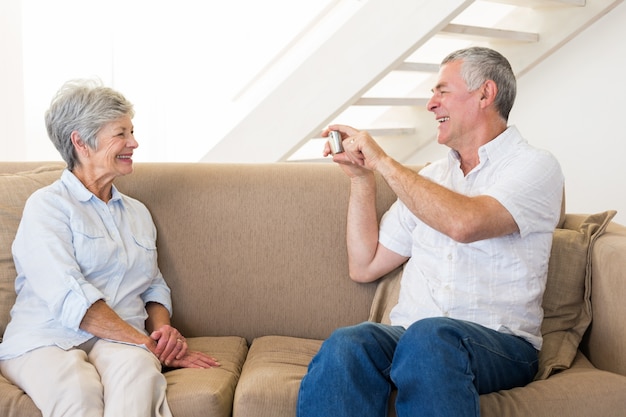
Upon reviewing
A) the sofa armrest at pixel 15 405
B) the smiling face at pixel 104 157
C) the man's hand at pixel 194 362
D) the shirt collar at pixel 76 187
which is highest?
the smiling face at pixel 104 157

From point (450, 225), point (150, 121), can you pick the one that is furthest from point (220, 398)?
point (150, 121)

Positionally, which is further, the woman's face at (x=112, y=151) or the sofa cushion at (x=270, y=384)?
the woman's face at (x=112, y=151)

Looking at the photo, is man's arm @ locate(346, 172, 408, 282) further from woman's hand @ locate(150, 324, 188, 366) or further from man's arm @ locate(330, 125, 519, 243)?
woman's hand @ locate(150, 324, 188, 366)

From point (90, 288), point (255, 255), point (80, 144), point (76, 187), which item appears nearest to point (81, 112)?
point (80, 144)

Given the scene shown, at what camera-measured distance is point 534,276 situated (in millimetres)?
2066

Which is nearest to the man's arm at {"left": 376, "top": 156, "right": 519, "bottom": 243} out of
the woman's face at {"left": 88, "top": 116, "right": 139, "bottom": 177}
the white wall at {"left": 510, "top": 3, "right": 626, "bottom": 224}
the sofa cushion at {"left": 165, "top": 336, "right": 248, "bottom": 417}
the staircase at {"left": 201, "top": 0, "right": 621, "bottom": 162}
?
the sofa cushion at {"left": 165, "top": 336, "right": 248, "bottom": 417}

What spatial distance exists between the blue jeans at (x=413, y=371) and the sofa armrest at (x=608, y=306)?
0.94 ft

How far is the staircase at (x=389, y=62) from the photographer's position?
136 inches

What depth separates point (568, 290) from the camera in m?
2.23

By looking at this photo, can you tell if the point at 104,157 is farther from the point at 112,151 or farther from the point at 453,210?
the point at 453,210

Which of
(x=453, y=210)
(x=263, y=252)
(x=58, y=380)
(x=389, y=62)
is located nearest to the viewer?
(x=58, y=380)

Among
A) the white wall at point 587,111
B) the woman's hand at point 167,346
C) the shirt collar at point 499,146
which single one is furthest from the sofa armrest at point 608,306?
the white wall at point 587,111

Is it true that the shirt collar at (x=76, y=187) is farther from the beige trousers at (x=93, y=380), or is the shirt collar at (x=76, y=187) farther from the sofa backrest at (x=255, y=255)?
the beige trousers at (x=93, y=380)

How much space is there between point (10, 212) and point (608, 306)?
1.60 m
